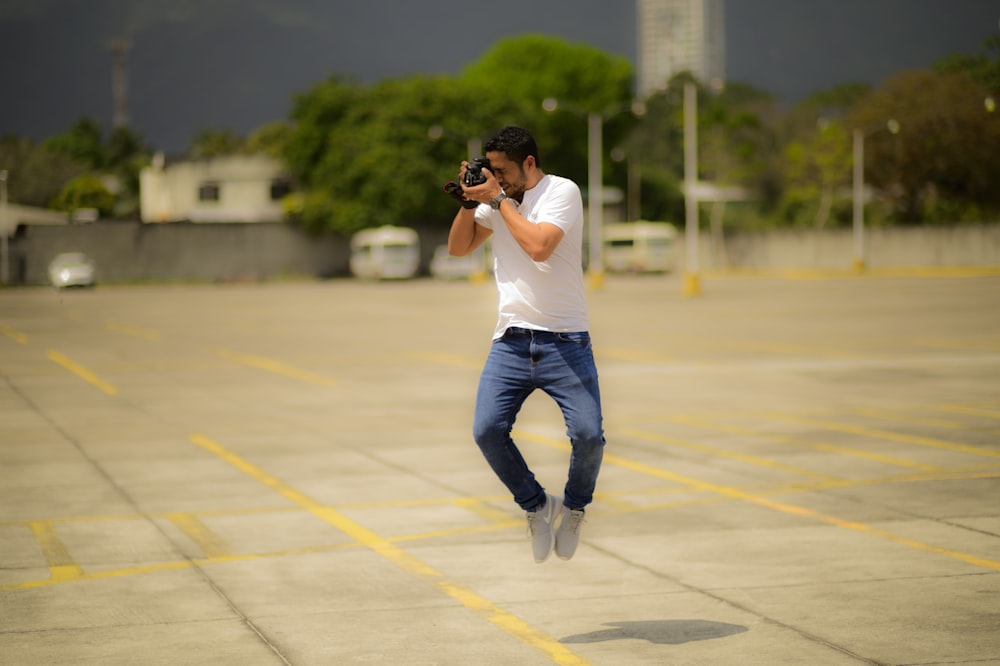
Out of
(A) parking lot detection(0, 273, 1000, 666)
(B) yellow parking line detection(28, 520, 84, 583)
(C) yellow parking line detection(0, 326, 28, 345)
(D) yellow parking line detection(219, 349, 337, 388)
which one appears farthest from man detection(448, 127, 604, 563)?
(C) yellow parking line detection(0, 326, 28, 345)

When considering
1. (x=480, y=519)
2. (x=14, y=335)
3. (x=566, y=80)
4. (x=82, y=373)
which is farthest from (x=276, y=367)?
(x=566, y=80)

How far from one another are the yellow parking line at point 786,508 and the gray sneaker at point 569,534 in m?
2.17

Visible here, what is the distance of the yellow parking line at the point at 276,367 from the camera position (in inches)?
753

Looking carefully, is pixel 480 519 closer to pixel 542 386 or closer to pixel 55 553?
pixel 55 553

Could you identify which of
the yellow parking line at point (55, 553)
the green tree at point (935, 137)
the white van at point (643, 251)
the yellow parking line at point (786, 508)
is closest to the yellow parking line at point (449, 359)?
the yellow parking line at point (786, 508)

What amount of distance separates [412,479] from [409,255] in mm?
69950

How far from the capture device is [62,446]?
41.8ft

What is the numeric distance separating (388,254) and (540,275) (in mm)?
73764

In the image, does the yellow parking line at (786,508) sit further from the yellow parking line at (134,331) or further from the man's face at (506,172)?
the yellow parking line at (134,331)

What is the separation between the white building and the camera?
92875mm

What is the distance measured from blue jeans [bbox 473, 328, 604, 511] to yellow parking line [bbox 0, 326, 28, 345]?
76.9ft

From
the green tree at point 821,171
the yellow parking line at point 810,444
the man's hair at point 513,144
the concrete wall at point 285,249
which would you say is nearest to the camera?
the man's hair at point 513,144

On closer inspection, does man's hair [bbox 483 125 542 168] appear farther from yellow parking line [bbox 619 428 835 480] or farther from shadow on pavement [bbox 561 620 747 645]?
yellow parking line [bbox 619 428 835 480]

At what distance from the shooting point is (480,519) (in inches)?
353
